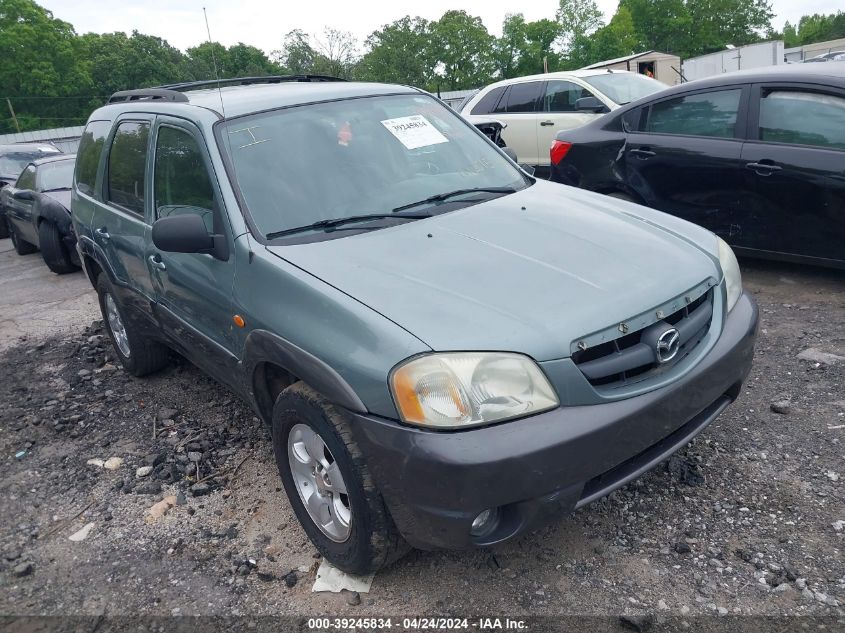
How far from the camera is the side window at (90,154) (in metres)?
4.57

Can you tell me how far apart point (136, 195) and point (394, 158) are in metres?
1.58

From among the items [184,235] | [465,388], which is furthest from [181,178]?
[465,388]

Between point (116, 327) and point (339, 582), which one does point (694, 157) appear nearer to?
point (339, 582)

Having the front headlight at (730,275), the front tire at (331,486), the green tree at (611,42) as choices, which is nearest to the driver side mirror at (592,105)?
the front headlight at (730,275)

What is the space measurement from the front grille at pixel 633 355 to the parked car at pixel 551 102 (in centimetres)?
669

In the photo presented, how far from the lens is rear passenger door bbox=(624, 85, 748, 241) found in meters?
5.18

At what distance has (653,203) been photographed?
5684 millimetres

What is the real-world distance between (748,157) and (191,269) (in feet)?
13.0

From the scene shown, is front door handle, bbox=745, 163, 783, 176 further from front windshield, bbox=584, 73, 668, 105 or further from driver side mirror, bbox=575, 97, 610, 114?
front windshield, bbox=584, 73, 668, 105

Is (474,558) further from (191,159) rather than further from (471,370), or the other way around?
(191,159)

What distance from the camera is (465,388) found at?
2205 mm

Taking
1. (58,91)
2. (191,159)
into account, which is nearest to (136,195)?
(191,159)

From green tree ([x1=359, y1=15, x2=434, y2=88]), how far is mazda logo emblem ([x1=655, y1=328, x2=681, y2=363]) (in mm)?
58550

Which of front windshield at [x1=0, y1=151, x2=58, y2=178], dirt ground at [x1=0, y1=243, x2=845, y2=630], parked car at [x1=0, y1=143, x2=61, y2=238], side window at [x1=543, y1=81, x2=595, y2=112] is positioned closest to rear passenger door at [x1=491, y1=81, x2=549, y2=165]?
side window at [x1=543, y1=81, x2=595, y2=112]
